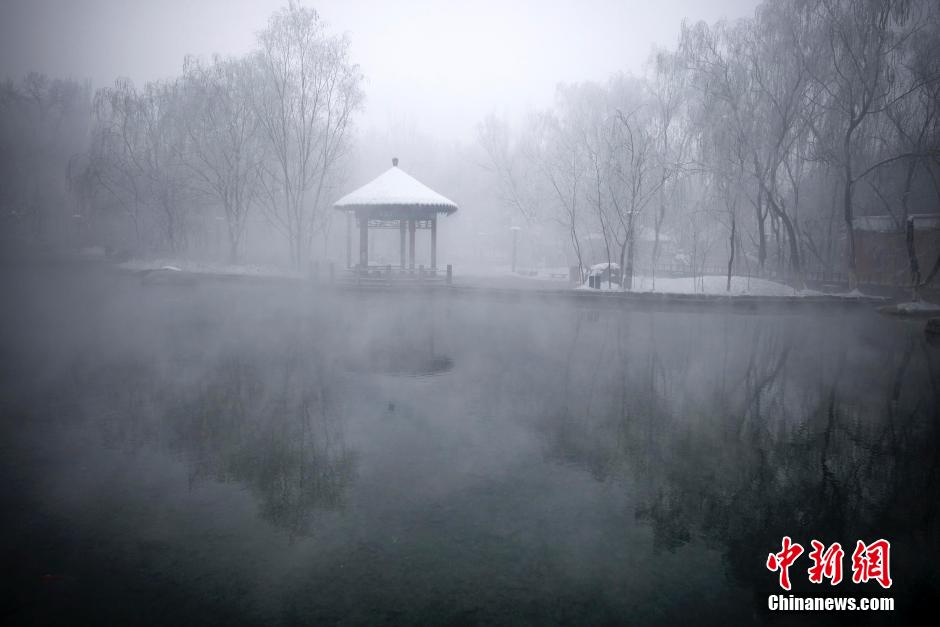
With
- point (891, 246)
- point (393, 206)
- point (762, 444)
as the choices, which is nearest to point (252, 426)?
point (762, 444)

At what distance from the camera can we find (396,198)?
1056 inches

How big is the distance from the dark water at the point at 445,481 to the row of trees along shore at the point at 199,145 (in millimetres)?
24518

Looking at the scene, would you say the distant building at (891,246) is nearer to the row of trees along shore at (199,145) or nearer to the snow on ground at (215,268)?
the row of trees along shore at (199,145)

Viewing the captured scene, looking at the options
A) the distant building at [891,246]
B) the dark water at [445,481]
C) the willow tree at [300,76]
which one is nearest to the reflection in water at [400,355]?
the dark water at [445,481]

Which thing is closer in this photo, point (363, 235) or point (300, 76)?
point (363, 235)

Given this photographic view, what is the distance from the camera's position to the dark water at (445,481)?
3.46 meters

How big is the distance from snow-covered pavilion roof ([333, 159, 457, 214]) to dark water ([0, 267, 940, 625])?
53.6 feet

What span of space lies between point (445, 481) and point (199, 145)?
1399 inches

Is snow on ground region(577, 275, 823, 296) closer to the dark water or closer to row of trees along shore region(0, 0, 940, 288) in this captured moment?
row of trees along shore region(0, 0, 940, 288)

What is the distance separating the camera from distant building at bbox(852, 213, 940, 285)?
24875mm

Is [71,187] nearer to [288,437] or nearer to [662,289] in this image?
[662,289]

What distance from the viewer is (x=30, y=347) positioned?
1082 cm

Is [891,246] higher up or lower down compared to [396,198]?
lower down

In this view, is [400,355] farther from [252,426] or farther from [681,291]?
[681,291]
